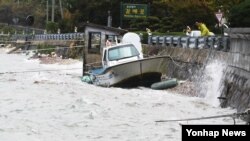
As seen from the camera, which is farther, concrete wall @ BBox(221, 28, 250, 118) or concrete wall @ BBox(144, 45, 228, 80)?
concrete wall @ BBox(144, 45, 228, 80)

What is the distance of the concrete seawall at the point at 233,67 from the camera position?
1628 cm

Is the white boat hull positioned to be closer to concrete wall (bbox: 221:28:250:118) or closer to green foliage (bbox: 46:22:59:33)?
concrete wall (bbox: 221:28:250:118)

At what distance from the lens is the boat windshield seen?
2466 centimetres

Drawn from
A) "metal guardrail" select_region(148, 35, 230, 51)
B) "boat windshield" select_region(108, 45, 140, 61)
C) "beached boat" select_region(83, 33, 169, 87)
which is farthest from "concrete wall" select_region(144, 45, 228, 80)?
"boat windshield" select_region(108, 45, 140, 61)

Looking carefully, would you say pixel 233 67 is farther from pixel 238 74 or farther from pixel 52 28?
pixel 52 28

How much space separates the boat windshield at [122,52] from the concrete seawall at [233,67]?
2487 mm

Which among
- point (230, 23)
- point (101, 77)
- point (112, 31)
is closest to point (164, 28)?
point (230, 23)

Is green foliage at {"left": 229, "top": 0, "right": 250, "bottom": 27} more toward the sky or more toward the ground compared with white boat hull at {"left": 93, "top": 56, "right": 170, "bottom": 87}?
more toward the sky

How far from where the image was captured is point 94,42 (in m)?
29.5

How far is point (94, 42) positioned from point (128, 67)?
20.6 feet

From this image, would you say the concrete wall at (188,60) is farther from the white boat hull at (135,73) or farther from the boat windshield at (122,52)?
the boat windshield at (122,52)

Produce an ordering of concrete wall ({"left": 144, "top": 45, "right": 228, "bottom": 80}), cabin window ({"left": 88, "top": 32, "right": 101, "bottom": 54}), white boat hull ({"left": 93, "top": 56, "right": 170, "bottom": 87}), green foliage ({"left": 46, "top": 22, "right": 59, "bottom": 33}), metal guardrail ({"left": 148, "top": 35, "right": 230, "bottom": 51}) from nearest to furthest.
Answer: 1. metal guardrail ({"left": 148, "top": 35, "right": 230, "bottom": 51})
2. concrete wall ({"left": 144, "top": 45, "right": 228, "bottom": 80})
3. white boat hull ({"left": 93, "top": 56, "right": 170, "bottom": 87})
4. cabin window ({"left": 88, "top": 32, "right": 101, "bottom": 54})
5. green foliage ({"left": 46, "top": 22, "right": 59, "bottom": 33})

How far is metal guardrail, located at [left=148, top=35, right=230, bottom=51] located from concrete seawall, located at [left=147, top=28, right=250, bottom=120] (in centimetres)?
33

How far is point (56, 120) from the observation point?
15086mm
